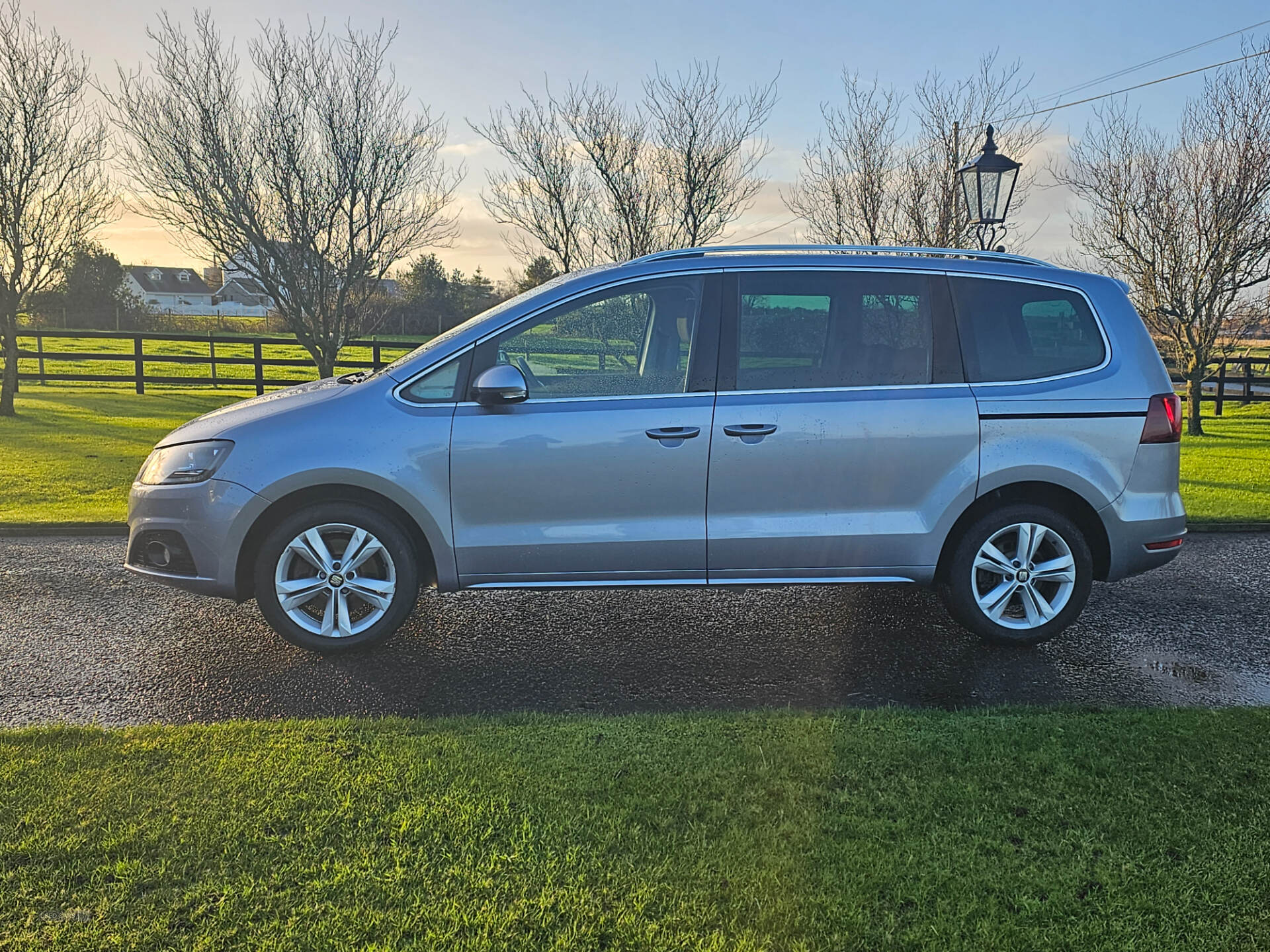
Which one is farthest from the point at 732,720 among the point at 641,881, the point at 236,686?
the point at 236,686

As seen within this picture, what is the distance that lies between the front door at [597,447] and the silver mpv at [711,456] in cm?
1

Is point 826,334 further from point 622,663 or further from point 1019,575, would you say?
point 622,663

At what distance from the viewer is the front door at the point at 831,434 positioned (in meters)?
4.55

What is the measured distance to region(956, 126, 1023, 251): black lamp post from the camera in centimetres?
1026

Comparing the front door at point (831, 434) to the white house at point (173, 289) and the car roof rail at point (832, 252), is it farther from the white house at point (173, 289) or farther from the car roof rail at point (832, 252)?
the white house at point (173, 289)

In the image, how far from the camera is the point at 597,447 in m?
4.50

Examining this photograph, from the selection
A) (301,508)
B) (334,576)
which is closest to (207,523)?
(301,508)

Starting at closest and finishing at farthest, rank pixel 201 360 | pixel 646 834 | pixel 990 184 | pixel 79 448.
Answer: pixel 646 834 → pixel 990 184 → pixel 79 448 → pixel 201 360

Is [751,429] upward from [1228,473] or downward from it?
upward

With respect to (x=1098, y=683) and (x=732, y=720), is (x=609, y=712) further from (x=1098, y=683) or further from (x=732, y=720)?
(x=1098, y=683)

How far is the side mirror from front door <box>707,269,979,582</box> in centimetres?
94

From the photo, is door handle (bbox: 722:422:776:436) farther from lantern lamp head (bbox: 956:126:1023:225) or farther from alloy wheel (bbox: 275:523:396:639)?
lantern lamp head (bbox: 956:126:1023:225)

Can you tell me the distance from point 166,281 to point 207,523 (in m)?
111

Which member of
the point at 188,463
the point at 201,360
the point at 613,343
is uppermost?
the point at 201,360
